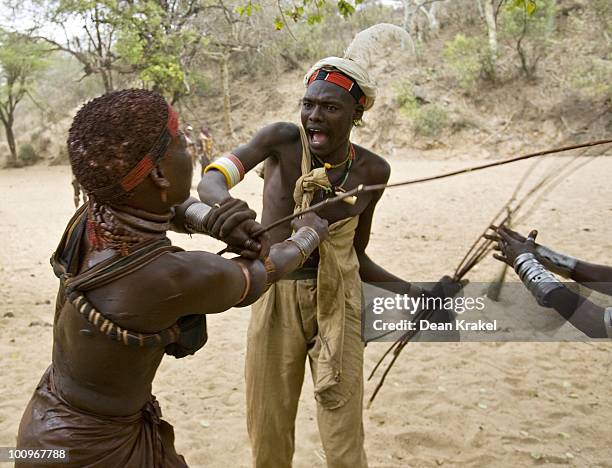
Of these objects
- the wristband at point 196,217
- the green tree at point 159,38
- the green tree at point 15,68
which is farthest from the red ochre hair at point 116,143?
the green tree at point 15,68

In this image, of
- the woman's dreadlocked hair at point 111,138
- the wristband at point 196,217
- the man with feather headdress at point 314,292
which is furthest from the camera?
the man with feather headdress at point 314,292

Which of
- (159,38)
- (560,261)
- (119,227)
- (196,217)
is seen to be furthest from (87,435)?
(159,38)

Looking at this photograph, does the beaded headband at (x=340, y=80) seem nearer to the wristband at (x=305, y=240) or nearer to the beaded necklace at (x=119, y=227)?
the wristband at (x=305, y=240)

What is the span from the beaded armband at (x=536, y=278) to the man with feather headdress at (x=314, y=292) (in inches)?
29.7

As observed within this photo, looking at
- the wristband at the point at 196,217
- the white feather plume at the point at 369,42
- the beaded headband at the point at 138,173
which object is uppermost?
the white feather plume at the point at 369,42

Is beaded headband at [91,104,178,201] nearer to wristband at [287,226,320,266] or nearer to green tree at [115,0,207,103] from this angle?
wristband at [287,226,320,266]

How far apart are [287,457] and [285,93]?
22.7 metres

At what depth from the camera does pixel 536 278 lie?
7.47ft

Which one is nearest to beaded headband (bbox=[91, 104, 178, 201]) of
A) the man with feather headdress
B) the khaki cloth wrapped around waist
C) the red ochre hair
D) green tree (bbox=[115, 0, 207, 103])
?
the red ochre hair

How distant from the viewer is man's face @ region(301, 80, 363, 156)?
2.56 metres

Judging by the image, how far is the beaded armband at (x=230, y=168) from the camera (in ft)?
8.34

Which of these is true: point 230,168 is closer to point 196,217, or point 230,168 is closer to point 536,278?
point 196,217

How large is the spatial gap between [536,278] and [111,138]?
1679 millimetres

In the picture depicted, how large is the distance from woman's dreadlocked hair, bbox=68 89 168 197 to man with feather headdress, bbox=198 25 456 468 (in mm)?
909
